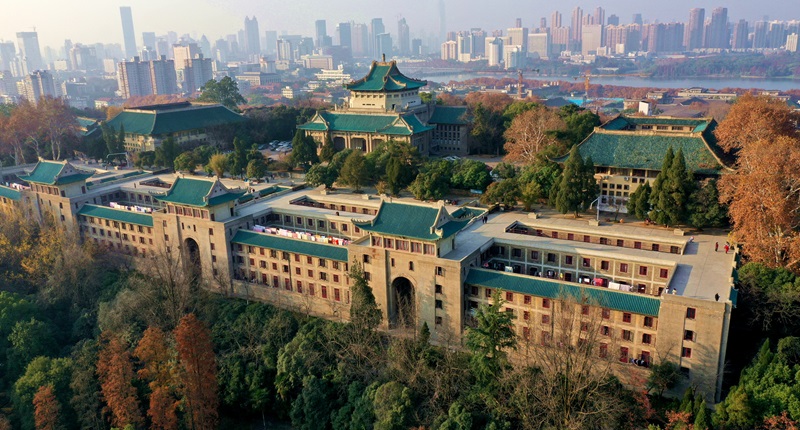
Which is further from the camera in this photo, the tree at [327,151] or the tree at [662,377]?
the tree at [327,151]

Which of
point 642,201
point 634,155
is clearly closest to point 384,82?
point 634,155

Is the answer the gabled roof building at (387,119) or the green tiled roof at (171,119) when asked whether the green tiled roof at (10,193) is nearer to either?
the green tiled roof at (171,119)

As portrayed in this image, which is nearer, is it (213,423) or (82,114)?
(213,423)

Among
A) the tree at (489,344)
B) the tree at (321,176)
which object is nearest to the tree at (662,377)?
the tree at (489,344)

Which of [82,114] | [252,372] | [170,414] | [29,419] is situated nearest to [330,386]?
[252,372]

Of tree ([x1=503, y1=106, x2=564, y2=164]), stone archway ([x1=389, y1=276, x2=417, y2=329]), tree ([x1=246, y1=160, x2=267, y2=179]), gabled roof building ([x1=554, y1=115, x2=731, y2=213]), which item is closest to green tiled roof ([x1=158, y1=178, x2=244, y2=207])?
tree ([x1=246, y1=160, x2=267, y2=179])

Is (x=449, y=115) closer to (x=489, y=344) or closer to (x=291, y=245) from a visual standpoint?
(x=291, y=245)

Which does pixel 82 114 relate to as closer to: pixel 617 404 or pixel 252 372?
pixel 252 372
